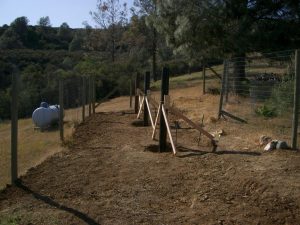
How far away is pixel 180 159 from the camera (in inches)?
368

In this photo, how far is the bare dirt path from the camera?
6.22 meters

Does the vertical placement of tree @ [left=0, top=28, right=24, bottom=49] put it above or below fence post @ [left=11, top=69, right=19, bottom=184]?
above

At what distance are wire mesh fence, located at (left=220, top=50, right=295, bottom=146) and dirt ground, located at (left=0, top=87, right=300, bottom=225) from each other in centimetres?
237

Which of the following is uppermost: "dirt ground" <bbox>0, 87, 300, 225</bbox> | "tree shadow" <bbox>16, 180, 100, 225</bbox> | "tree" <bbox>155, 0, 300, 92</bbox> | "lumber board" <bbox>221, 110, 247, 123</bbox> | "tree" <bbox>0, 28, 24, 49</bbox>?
"tree" <bbox>0, 28, 24, 49</bbox>

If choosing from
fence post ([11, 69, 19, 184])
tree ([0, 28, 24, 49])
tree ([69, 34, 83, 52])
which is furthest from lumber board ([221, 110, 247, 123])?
tree ([69, 34, 83, 52])

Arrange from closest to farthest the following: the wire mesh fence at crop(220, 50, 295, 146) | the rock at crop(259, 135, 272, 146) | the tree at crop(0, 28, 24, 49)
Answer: the rock at crop(259, 135, 272, 146) < the wire mesh fence at crop(220, 50, 295, 146) < the tree at crop(0, 28, 24, 49)

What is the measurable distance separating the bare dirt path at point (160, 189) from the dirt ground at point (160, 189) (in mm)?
12

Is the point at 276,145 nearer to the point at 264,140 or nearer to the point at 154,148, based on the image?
the point at 264,140

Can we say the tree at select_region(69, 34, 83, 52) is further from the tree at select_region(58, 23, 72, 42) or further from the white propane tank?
the white propane tank

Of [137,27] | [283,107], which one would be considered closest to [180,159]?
[283,107]

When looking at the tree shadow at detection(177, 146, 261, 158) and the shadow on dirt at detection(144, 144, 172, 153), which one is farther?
the shadow on dirt at detection(144, 144, 172, 153)

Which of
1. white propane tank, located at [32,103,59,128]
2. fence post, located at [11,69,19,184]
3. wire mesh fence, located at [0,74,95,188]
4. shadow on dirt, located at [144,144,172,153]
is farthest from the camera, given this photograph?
white propane tank, located at [32,103,59,128]

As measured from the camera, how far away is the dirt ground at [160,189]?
6223 mm

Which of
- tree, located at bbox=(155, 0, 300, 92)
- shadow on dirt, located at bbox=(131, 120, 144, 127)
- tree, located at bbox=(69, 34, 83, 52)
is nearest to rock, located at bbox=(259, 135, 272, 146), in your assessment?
shadow on dirt, located at bbox=(131, 120, 144, 127)
